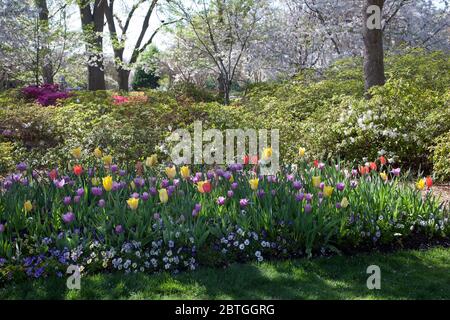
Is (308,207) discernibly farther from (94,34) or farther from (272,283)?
(94,34)

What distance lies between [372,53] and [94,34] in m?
11.2

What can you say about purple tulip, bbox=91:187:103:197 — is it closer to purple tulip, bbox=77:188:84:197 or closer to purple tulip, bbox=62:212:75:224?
purple tulip, bbox=77:188:84:197

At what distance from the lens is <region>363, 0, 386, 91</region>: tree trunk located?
31.4 ft

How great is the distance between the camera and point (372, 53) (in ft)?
31.8

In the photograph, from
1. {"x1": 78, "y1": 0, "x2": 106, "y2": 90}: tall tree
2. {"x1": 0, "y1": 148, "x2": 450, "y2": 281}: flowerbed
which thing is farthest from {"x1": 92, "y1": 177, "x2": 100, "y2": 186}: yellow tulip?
{"x1": 78, "y1": 0, "x2": 106, "y2": 90}: tall tree

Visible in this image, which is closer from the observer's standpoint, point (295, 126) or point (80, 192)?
point (80, 192)

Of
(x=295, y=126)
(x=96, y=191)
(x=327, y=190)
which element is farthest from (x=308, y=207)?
(x=295, y=126)

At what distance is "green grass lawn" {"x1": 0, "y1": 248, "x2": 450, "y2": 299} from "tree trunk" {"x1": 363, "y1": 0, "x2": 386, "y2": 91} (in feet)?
20.9

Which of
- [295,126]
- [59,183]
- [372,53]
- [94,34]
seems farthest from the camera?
[94,34]

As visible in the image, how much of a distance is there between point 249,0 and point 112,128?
8987mm

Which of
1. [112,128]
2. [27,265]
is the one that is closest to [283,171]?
[27,265]

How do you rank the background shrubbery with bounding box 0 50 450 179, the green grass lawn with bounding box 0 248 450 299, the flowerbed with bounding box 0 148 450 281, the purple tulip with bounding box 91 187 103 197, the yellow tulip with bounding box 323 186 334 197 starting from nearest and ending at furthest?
the green grass lawn with bounding box 0 248 450 299
the flowerbed with bounding box 0 148 450 281
the yellow tulip with bounding box 323 186 334 197
the purple tulip with bounding box 91 187 103 197
the background shrubbery with bounding box 0 50 450 179

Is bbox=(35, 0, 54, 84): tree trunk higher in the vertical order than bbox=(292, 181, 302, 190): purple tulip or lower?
higher

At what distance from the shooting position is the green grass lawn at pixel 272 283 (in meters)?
3.47
